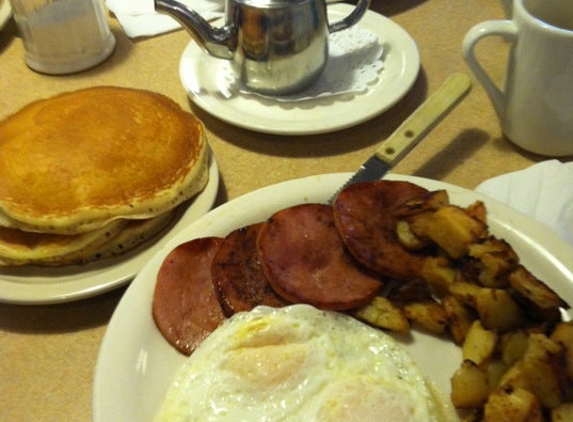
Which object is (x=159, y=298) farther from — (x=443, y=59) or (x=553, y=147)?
(x=443, y=59)

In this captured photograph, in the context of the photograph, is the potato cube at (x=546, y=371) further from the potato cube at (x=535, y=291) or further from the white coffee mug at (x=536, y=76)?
the white coffee mug at (x=536, y=76)

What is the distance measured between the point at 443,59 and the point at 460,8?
31 cm

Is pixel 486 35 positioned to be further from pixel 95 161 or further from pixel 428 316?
pixel 95 161

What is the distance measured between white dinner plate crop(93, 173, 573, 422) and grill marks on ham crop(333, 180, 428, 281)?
79 mm

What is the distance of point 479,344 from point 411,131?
503 mm

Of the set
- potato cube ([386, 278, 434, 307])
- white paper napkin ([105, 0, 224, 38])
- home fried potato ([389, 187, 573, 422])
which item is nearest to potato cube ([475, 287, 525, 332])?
home fried potato ([389, 187, 573, 422])

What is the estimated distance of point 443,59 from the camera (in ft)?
5.52

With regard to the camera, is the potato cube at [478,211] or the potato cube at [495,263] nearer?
the potato cube at [495,263]

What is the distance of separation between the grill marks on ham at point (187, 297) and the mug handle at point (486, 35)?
684 millimetres

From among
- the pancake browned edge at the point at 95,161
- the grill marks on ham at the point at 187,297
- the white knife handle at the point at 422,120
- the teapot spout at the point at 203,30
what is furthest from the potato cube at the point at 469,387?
the teapot spout at the point at 203,30

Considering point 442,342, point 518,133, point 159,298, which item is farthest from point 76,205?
point 518,133

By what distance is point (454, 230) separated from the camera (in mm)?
969

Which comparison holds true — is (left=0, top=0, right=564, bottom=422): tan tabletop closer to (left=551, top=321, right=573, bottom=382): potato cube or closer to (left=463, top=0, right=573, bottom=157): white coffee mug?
(left=463, top=0, right=573, bottom=157): white coffee mug

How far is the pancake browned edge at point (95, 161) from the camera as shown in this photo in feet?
3.66
